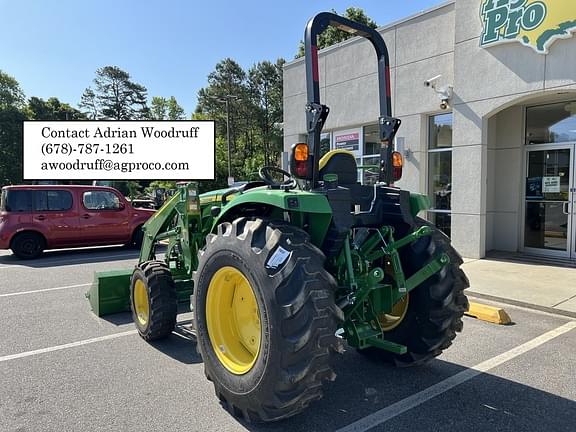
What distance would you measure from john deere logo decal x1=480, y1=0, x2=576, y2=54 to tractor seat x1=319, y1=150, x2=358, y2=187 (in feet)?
20.7

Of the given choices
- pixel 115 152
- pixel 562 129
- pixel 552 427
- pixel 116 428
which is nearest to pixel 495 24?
pixel 562 129

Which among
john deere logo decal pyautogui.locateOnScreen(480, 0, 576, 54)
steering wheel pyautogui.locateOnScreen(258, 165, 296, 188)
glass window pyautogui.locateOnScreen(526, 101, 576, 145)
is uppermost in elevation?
john deere logo decal pyautogui.locateOnScreen(480, 0, 576, 54)

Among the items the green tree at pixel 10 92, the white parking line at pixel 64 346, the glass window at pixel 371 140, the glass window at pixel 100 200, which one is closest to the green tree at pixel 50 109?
the green tree at pixel 10 92

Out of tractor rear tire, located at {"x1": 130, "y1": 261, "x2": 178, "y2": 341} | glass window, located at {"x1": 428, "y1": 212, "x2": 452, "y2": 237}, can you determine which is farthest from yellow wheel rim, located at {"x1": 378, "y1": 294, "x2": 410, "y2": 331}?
glass window, located at {"x1": 428, "y1": 212, "x2": 452, "y2": 237}

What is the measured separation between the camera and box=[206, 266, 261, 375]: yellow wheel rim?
332cm

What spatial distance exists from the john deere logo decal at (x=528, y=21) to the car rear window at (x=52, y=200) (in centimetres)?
1032

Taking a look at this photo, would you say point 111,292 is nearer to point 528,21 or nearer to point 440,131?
point 440,131

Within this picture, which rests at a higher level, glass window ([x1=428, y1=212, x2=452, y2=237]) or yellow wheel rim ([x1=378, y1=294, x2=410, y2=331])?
glass window ([x1=428, y1=212, x2=452, y2=237])

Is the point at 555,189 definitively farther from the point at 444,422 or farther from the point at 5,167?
the point at 5,167

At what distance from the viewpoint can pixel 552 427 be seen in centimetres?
300

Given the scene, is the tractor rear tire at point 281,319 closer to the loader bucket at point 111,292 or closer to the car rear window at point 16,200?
the loader bucket at point 111,292

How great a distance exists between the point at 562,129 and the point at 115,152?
38.0 feet

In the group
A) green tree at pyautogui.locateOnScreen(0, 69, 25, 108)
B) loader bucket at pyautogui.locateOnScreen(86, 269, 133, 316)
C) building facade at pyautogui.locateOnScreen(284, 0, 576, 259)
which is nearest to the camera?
loader bucket at pyautogui.locateOnScreen(86, 269, 133, 316)

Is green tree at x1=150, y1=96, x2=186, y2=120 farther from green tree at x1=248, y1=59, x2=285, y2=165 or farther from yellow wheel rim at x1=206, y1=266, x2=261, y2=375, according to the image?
yellow wheel rim at x1=206, y1=266, x2=261, y2=375
